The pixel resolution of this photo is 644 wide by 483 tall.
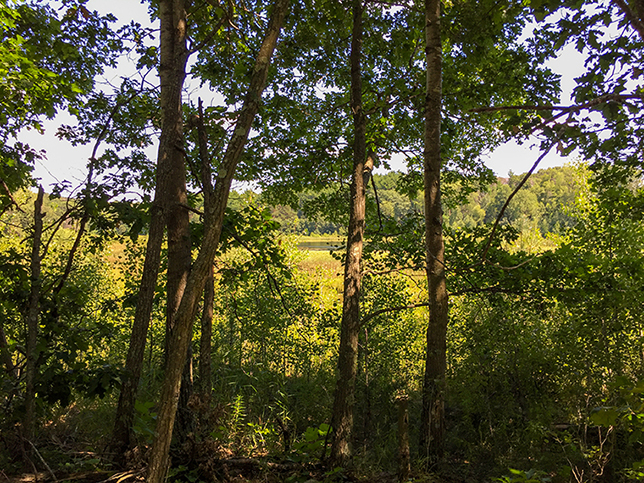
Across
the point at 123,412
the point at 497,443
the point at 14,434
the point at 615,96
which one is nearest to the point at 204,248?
the point at 123,412

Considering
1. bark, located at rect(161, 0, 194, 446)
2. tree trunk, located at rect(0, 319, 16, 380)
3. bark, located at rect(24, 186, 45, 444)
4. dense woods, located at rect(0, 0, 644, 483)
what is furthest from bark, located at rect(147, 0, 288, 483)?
tree trunk, located at rect(0, 319, 16, 380)

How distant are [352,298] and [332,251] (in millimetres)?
3643

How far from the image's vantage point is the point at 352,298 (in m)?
4.91

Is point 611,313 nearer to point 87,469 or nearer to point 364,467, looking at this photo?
point 364,467

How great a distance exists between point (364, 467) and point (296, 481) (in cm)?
112

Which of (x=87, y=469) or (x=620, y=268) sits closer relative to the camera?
(x=87, y=469)

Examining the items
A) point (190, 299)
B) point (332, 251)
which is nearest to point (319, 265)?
point (332, 251)

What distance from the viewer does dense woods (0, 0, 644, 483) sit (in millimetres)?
3436

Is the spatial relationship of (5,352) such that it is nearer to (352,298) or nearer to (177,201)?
(177,201)

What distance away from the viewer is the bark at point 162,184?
11.7 feet

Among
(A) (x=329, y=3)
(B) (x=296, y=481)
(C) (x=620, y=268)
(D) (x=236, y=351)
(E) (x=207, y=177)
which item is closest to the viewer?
(E) (x=207, y=177)

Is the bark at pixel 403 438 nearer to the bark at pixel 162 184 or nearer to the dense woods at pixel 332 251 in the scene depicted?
the dense woods at pixel 332 251

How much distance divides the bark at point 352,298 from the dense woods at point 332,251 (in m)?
0.03

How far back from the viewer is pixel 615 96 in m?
1.89
